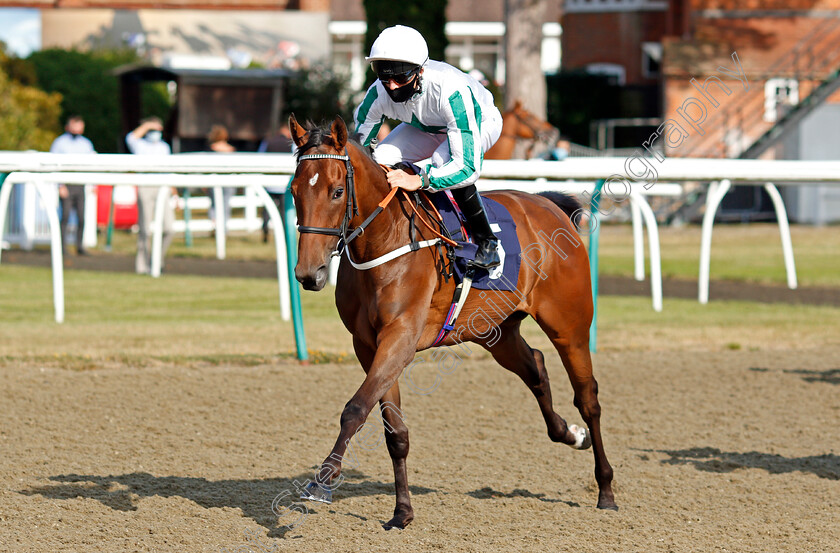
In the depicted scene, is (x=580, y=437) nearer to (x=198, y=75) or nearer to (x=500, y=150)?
(x=500, y=150)

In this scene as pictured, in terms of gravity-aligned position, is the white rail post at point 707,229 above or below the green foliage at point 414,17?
below

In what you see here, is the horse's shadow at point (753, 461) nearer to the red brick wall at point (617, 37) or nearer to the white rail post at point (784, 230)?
the white rail post at point (784, 230)

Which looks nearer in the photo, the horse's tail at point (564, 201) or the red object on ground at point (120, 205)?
the horse's tail at point (564, 201)

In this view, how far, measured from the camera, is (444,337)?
4.90m

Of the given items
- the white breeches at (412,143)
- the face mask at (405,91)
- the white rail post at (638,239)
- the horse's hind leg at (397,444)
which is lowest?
the white rail post at (638,239)

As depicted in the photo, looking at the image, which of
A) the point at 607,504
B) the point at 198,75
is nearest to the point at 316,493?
the point at 607,504

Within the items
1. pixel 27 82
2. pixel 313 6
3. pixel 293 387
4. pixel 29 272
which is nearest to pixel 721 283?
pixel 293 387

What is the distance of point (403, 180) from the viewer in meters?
4.48

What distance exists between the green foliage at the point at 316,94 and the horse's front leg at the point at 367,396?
20.1 meters

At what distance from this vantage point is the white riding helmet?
14.4ft

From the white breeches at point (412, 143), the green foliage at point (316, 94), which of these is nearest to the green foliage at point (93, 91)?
the green foliage at point (316, 94)

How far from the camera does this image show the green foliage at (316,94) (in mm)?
24453

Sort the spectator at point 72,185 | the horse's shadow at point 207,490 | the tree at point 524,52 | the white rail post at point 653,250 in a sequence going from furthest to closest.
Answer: the tree at point 524,52 → the spectator at point 72,185 → the white rail post at point 653,250 → the horse's shadow at point 207,490

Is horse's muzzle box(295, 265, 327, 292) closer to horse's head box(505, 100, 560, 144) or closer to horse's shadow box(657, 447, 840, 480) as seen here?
horse's shadow box(657, 447, 840, 480)
